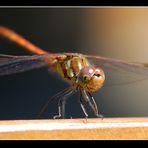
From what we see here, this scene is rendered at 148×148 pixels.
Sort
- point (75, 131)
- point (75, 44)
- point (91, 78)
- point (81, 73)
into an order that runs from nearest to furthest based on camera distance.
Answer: point (75, 131)
point (91, 78)
point (81, 73)
point (75, 44)

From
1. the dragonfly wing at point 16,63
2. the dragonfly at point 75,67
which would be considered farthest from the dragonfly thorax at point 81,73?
the dragonfly wing at point 16,63

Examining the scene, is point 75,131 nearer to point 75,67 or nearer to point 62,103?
point 62,103

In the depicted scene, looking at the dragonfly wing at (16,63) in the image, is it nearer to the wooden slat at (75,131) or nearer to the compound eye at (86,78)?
the compound eye at (86,78)

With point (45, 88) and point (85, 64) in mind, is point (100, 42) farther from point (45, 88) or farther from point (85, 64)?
point (85, 64)

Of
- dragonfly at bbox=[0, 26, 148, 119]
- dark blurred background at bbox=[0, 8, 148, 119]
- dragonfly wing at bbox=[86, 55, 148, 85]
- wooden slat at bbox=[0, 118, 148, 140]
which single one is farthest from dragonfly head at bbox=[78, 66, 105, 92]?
dark blurred background at bbox=[0, 8, 148, 119]

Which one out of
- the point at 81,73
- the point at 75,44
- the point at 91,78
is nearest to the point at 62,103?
the point at 81,73

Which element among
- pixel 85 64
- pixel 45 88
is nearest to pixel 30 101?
pixel 45 88
